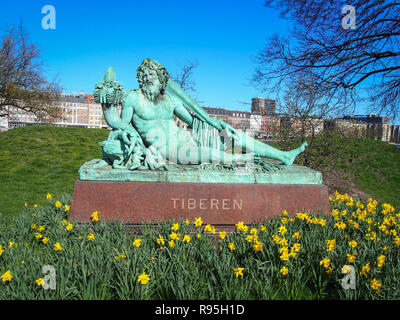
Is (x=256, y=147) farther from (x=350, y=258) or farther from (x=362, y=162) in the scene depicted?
(x=362, y=162)

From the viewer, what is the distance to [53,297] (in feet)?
8.70

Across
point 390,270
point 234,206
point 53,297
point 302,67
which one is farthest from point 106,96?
point 302,67

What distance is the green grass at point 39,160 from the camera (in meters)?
8.59

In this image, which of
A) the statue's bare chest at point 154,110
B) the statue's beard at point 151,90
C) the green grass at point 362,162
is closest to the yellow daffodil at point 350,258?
the statue's bare chest at point 154,110

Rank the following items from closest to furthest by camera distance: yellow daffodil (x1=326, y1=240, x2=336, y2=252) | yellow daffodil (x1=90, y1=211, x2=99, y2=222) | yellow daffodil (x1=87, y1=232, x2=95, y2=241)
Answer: yellow daffodil (x1=326, y1=240, x2=336, y2=252) → yellow daffodil (x1=87, y1=232, x2=95, y2=241) → yellow daffodil (x1=90, y1=211, x2=99, y2=222)

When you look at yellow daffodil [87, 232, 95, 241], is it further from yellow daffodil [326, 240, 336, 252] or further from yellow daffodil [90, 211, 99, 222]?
yellow daffodil [326, 240, 336, 252]

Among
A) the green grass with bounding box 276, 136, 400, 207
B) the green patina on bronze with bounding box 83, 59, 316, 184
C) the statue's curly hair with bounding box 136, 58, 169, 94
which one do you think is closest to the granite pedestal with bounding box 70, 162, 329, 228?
the green patina on bronze with bounding box 83, 59, 316, 184

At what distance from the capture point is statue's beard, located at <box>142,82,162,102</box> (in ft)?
15.9

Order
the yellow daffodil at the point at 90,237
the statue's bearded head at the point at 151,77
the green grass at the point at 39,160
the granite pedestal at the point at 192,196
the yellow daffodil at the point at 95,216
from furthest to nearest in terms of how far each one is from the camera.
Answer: the green grass at the point at 39,160
the statue's bearded head at the point at 151,77
the granite pedestal at the point at 192,196
the yellow daffodil at the point at 95,216
the yellow daffodil at the point at 90,237

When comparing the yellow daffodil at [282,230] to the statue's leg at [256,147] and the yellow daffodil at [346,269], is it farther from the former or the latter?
the statue's leg at [256,147]

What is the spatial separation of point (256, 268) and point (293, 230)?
89cm

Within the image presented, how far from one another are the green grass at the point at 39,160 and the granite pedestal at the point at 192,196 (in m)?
3.31

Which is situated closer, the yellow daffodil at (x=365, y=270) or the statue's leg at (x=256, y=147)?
the yellow daffodil at (x=365, y=270)

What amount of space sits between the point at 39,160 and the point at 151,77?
9.53 metres
